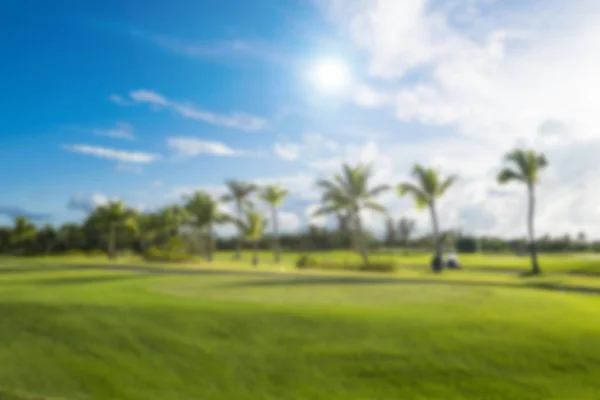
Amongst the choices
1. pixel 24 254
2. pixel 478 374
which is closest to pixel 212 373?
pixel 478 374

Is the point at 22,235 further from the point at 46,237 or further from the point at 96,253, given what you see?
the point at 96,253

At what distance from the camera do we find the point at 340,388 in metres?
9.55

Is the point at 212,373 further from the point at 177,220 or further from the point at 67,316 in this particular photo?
the point at 177,220

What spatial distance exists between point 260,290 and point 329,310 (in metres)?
5.92

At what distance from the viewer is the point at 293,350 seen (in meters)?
11.0

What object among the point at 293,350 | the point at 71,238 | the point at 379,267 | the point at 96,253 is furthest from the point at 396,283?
Result: the point at 71,238

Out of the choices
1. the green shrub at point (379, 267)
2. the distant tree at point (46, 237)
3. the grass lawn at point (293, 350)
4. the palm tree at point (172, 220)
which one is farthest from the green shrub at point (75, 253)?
the grass lawn at point (293, 350)

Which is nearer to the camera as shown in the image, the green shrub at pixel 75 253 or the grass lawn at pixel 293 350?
the grass lawn at pixel 293 350

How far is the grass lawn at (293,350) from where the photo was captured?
9594 mm

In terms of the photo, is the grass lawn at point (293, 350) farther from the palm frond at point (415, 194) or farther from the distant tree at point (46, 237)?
the distant tree at point (46, 237)

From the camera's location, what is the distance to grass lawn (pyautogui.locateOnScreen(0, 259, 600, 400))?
9.59 metres

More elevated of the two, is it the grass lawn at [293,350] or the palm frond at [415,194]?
the palm frond at [415,194]

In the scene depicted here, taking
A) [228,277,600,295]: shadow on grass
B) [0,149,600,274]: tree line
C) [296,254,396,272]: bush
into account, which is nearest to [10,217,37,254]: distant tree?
[0,149,600,274]: tree line

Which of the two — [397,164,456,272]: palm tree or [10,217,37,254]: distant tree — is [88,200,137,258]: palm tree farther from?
[397,164,456,272]: palm tree
